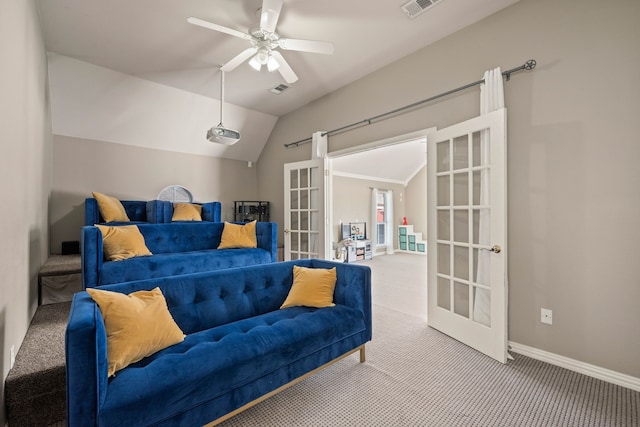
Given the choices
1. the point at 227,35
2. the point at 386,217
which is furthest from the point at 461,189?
the point at 386,217

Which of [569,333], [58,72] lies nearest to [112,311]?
[569,333]

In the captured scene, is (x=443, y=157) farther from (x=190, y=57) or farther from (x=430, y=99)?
(x=190, y=57)

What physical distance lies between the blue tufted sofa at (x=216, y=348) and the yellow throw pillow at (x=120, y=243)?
4.33ft

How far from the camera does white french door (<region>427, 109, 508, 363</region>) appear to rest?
2377mm

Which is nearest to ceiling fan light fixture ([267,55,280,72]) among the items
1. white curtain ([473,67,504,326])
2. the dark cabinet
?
white curtain ([473,67,504,326])

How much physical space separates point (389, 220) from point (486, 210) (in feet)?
20.8

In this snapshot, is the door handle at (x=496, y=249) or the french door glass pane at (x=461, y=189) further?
the french door glass pane at (x=461, y=189)

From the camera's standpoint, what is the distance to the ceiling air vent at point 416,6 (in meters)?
2.54

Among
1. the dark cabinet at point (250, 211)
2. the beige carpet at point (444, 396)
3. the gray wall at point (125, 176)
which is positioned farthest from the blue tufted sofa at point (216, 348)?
the gray wall at point (125, 176)

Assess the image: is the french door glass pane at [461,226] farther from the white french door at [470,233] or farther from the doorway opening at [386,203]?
the doorway opening at [386,203]

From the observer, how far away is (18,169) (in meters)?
1.97

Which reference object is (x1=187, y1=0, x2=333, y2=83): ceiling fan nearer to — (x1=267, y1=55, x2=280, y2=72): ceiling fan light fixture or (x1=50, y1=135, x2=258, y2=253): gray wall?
(x1=267, y1=55, x2=280, y2=72): ceiling fan light fixture

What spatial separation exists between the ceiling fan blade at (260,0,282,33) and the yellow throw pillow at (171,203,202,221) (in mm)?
3310

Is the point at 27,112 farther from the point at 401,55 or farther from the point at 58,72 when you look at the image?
the point at 401,55
